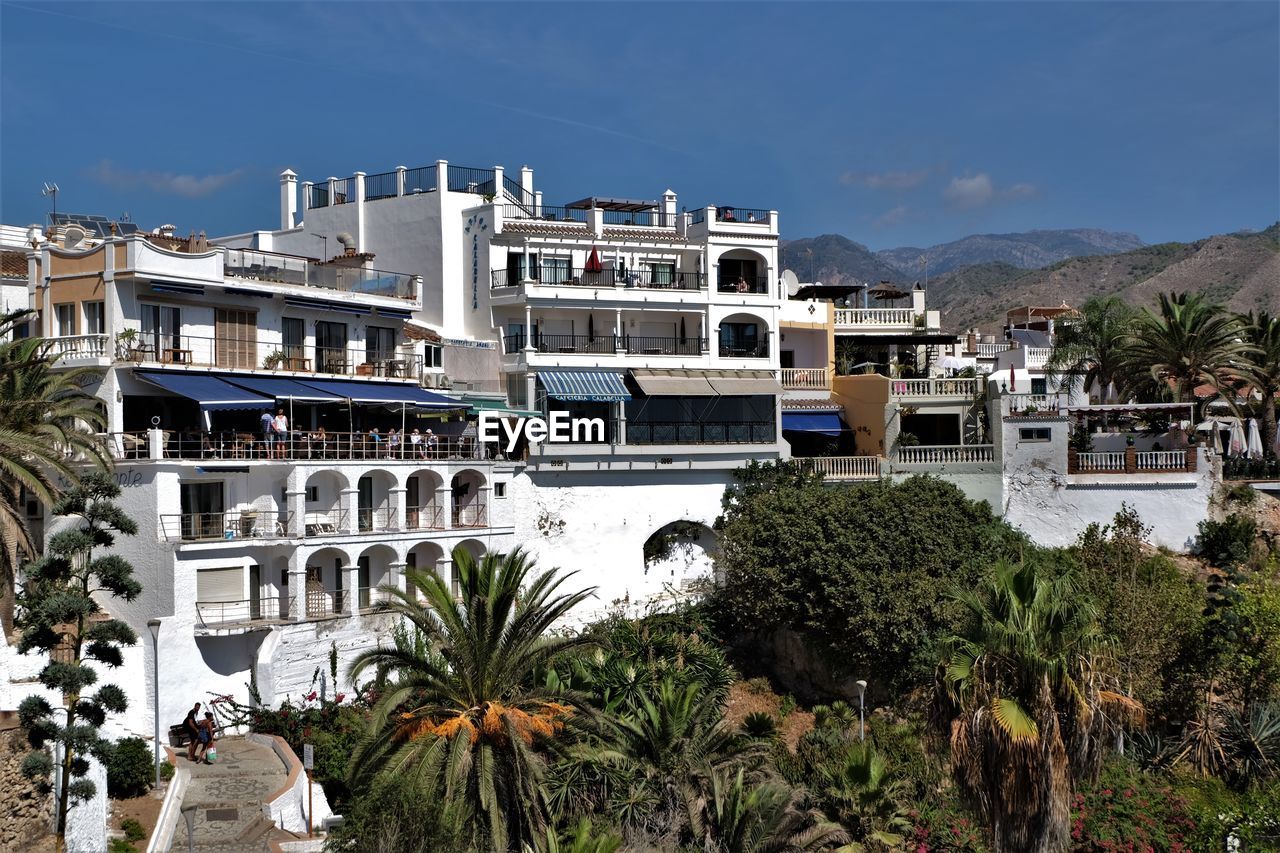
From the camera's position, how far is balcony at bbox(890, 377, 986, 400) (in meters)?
52.8

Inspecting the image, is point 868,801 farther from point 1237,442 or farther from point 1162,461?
point 1237,442

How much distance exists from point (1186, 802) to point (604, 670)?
50.9 ft

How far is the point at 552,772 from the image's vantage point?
32.4 m

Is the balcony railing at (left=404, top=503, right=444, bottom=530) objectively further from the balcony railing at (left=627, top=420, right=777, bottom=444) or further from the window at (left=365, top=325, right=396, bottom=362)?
the balcony railing at (left=627, top=420, right=777, bottom=444)

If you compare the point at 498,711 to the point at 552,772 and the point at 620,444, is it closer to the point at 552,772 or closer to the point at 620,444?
the point at 552,772

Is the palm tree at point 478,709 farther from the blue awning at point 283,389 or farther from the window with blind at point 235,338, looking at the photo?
the window with blind at point 235,338

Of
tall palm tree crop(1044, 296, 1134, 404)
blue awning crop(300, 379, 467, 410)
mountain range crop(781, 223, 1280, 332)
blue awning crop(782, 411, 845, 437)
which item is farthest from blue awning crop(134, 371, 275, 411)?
mountain range crop(781, 223, 1280, 332)

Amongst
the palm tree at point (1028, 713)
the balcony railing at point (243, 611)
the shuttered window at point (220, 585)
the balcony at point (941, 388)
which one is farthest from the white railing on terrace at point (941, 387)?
the palm tree at point (1028, 713)

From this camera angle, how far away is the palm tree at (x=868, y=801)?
33.3 m

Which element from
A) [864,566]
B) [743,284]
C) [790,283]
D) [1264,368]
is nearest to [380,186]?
[743,284]

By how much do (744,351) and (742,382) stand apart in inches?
107

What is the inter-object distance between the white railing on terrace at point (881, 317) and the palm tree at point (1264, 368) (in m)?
13.3

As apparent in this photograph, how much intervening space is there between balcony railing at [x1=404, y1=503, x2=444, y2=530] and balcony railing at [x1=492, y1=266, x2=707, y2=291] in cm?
959

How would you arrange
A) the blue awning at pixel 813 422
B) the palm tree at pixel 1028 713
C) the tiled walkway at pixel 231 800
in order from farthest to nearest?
the blue awning at pixel 813 422 → the tiled walkway at pixel 231 800 → the palm tree at pixel 1028 713
